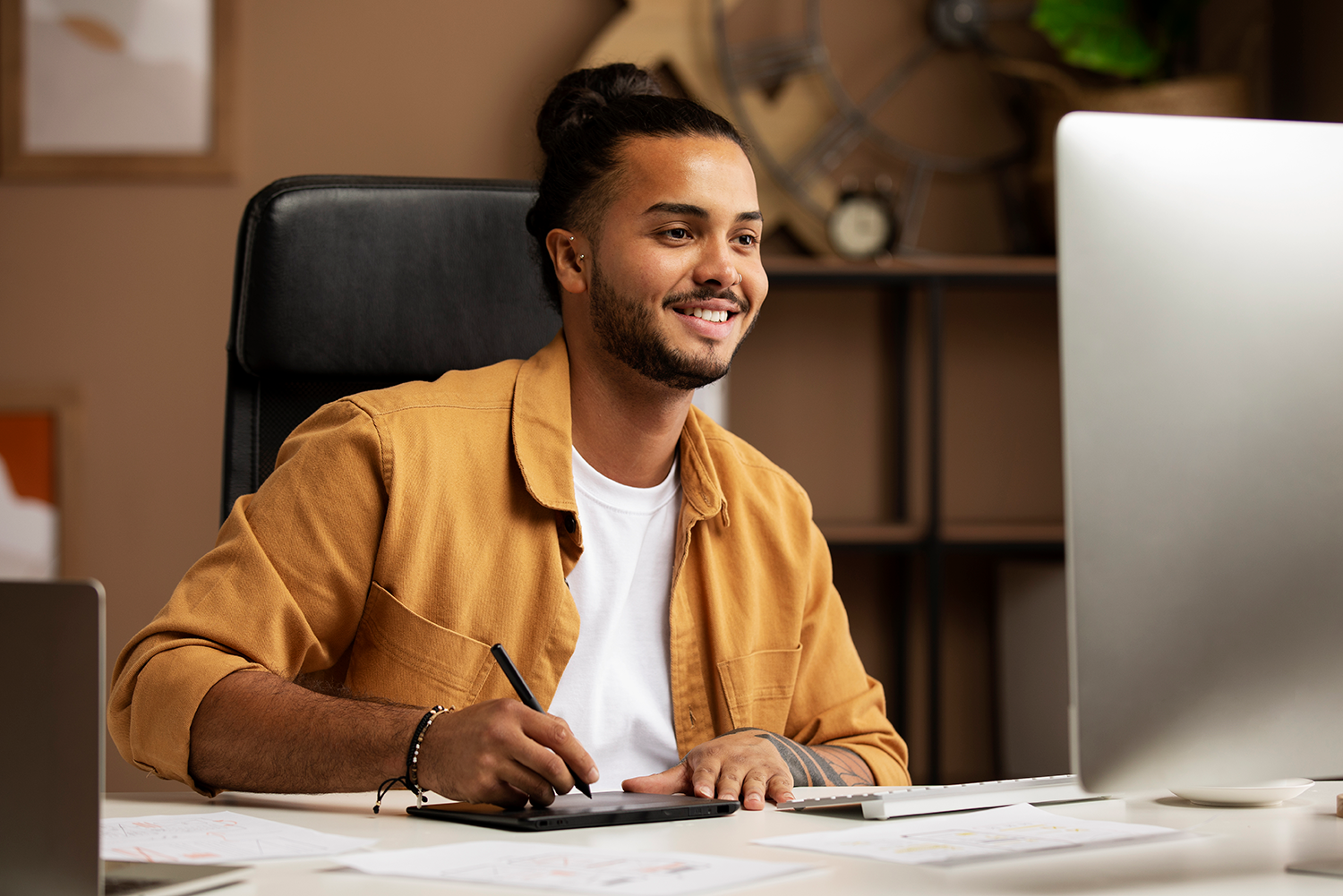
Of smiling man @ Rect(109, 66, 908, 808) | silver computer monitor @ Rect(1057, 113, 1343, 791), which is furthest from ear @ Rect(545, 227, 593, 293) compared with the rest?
silver computer monitor @ Rect(1057, 113, 1343, 791)

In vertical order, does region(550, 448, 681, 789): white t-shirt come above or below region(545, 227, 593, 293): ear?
below

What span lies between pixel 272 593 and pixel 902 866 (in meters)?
0.67

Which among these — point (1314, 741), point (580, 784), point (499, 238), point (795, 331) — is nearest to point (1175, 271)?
point (1314, 741)

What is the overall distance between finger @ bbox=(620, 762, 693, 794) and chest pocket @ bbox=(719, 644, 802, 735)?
1.11 ft

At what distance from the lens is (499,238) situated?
4.66ft

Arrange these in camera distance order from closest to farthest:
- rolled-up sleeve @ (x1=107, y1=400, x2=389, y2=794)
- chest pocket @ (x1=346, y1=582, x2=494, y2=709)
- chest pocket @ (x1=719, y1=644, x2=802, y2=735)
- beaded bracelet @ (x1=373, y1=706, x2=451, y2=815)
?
beaded bracelet @ (x1=373, y1=706, x2=451, y2=815) < rolled-up sleeve @ (x1=107, y1=400, x2=389, y2=794) < chest pocket @ (x1=346, y1=582, x2=494, y2=709) < chest pocket @ (x1=719, y1=644, x2=802, y2=735)

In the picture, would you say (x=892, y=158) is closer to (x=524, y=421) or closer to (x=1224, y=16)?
(x=1224, y=16)

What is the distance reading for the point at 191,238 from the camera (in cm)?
262

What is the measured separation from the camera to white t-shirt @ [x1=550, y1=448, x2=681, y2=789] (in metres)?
1.28

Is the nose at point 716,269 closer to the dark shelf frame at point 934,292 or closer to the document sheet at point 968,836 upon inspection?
the document sheet at point 968,836

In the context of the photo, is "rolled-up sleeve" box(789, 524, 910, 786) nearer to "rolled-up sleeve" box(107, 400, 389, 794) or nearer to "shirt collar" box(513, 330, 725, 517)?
"shirt collar" box(513, 330, 725, 517)

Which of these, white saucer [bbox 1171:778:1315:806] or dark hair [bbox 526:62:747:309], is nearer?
white saucer [bbox 1171:778:1315:806]

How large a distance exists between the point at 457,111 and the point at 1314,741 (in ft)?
Result: 7.73

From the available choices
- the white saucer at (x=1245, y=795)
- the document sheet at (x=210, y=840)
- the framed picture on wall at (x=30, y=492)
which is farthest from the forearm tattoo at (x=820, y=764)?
the framed picture on wall at (x=30, y=492)
